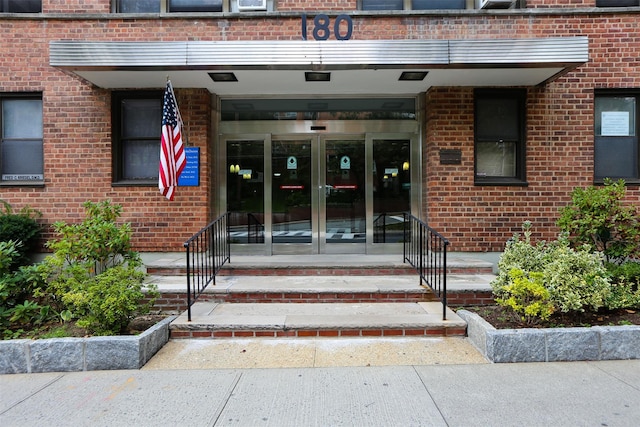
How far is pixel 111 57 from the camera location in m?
6.19

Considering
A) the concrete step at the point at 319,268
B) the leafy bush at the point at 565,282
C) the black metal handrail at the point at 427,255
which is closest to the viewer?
the leafy bush at the point at 565,282

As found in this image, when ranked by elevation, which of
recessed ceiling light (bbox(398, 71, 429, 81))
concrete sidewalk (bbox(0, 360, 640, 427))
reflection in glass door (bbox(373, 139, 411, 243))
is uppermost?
recessed ceiling light (bbox(398, 71, 429, 81))

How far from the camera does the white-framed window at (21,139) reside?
7.57 m

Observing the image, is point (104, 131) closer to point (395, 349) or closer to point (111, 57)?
point (111, 57)

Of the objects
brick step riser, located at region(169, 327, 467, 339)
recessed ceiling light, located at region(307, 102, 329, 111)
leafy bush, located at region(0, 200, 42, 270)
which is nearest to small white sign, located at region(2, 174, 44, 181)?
leafy bush, located at region(0, 200, 42, 270)

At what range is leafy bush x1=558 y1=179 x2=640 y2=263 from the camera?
18.7ft

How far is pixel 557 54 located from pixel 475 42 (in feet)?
4.02

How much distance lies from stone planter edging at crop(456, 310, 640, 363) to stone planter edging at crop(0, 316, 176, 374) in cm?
374

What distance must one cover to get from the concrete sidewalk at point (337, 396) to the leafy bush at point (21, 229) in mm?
3558

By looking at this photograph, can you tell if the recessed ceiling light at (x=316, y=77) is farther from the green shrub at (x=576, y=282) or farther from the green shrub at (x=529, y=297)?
the green shrub at (x=576, y=282)

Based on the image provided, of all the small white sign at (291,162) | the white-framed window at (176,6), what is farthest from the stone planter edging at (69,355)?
the white-framed window at (176,6)

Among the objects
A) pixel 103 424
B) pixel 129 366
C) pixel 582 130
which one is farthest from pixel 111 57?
pixel 582 130

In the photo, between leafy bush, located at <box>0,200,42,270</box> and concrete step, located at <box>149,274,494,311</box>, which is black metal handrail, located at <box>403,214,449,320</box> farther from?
leafy bush, located at <box>0,200,42,270</box>

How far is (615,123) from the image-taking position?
295 inches
